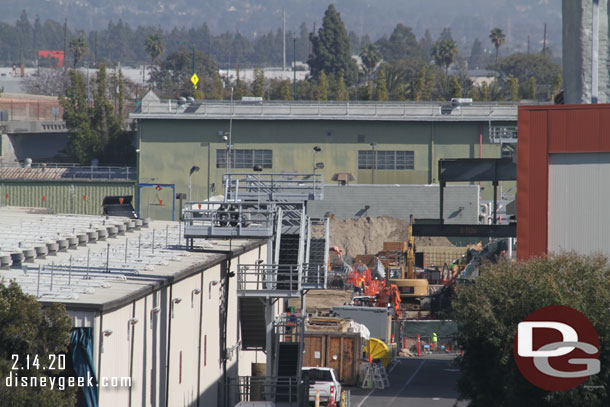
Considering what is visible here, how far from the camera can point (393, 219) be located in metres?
70.9

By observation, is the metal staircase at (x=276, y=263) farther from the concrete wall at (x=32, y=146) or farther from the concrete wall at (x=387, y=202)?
the concrete wall at (x=32, y=146)

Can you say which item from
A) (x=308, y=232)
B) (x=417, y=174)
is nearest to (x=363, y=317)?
(x=308, y=232)

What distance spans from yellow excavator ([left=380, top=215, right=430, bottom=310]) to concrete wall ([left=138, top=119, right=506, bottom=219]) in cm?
1430

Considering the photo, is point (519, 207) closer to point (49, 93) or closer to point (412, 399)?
point (412, 399)

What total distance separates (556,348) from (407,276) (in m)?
35.6

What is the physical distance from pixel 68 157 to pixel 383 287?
227 feet

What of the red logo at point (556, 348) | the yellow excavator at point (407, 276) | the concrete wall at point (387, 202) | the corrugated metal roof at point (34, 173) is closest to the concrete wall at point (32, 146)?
the corrugated metal roof at point (34, 173)

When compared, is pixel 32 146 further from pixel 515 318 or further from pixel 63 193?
pixel 515 318

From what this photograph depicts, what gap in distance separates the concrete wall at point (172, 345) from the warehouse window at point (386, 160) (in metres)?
41.6

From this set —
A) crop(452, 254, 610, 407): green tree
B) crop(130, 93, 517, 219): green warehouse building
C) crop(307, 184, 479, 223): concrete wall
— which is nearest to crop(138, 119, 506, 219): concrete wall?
crop(130, 93, 517, 219): green warehouse building

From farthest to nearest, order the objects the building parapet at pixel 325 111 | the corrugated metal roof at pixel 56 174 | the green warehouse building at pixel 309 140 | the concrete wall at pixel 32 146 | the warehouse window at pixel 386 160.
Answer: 1. the concrete wall at pixel 32 146
2. the corrugated metal roof at pixel 56 174
3. the warehouse window at pixel 386 160
4. the building parapet at pixel 325 111
5. the green warehouse building at pixel 309 140

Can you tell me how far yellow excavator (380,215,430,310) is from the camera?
50.0 metres

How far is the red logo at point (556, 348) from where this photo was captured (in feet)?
68.0

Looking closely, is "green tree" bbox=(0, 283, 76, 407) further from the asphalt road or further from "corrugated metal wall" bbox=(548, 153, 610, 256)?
the asphalt road
